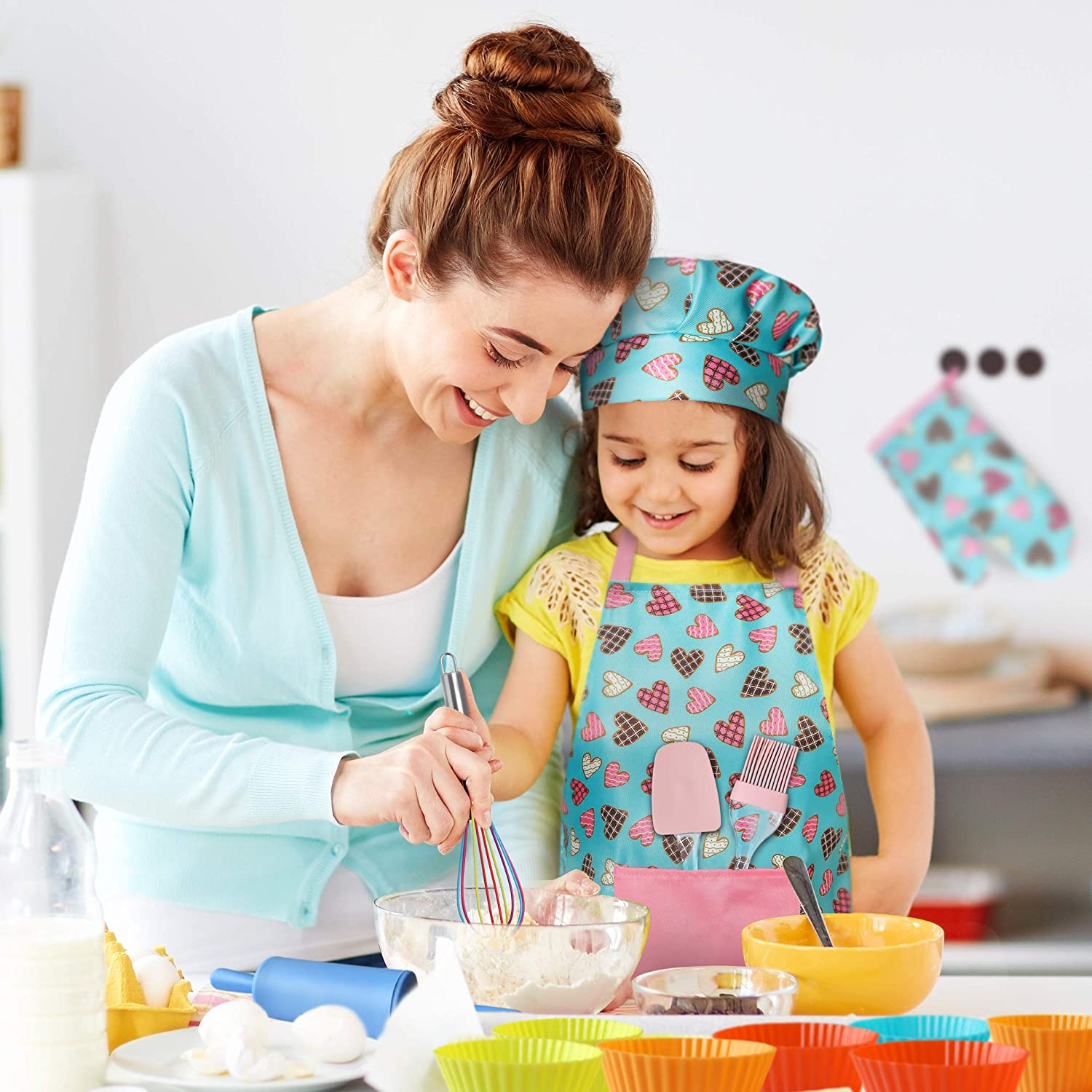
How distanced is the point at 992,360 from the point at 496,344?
2.29m

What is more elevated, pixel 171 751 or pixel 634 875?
pixel 171 751

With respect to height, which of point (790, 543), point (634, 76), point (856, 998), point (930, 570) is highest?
point (634, 76)

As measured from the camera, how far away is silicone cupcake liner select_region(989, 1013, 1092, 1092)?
730mm

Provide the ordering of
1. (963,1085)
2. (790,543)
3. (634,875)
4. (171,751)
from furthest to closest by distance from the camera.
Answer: (790,543)
(634,875)
(171,751)
(963,1085)

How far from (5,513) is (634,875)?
2.28 metres

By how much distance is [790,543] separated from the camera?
1.41m

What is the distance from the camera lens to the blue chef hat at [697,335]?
1.34 m

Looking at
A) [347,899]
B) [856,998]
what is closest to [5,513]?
[347,899]

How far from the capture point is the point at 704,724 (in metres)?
1.34

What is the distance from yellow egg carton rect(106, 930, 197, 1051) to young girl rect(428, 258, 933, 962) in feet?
1.51

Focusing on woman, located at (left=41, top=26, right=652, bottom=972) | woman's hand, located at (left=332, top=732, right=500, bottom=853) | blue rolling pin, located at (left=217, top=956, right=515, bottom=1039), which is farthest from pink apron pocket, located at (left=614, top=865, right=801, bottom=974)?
blue rolling pin, located at (left=217, top=956, right=515, bottom=1039)

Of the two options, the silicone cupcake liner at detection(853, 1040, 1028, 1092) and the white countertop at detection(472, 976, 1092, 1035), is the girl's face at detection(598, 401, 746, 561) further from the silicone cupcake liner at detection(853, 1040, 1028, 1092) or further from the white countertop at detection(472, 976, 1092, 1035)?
the silicone cupcake liner at detection(853, 1040, 1028, 1092)

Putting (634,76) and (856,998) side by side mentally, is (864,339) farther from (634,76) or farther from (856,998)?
(856,998)

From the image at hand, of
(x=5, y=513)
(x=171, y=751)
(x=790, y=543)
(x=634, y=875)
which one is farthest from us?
(x=5, y=513)
